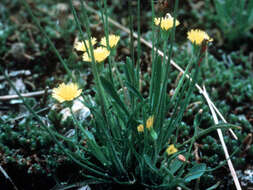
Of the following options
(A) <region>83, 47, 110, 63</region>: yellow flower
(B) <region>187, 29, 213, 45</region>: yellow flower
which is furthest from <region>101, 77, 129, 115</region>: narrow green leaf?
(B) <region>187, 29, 213, 45</region>: yellow flower

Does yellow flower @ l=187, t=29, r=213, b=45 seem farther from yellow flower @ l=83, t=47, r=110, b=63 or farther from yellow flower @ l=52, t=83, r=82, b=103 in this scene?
yellow flower @ l=52, t=83, r=82, b=103

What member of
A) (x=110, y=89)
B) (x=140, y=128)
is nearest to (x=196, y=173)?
(x=140, y=128)

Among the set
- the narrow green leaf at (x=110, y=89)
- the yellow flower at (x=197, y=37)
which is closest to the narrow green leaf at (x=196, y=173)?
the narrow green leaf at (x=110, y=89)

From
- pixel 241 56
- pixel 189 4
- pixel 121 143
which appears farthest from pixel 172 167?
pixel 189 4

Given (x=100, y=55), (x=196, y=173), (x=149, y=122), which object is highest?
(x=100, y=55)

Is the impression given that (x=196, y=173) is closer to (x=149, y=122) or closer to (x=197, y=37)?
(x=149, y=122)

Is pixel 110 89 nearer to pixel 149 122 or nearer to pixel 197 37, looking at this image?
pixel 149 122

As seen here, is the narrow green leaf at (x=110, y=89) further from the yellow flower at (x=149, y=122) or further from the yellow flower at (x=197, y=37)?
the yellow flower at (x=197, y=37)

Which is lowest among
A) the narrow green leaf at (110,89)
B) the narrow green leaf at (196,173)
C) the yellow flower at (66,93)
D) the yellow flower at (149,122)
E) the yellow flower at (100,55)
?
the narrow green leaf at (196,173)

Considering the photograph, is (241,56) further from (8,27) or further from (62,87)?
(8,27)

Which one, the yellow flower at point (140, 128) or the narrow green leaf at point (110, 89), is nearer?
the narrow green leaf at point (110, 89)

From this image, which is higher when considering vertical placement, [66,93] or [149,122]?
[66,93]

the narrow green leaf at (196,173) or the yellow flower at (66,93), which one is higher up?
the yellow flower at (66,93)
